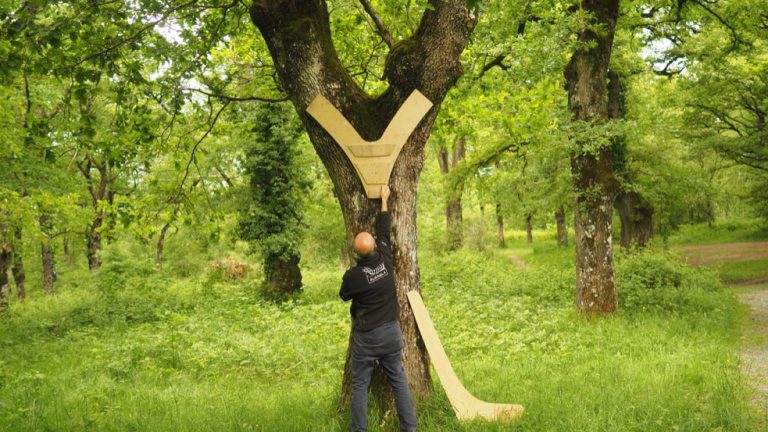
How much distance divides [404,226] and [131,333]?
9871 mm

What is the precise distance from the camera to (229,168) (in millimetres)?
20000

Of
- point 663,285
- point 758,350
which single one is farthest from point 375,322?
point 663,285

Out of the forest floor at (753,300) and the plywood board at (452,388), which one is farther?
the forest floor at (753,300)

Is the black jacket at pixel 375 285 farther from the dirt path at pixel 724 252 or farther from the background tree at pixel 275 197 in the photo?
the dirt path at pixel 724 252

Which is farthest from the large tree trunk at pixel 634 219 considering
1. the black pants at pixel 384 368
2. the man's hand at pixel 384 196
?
the black pants at pixel 384 368

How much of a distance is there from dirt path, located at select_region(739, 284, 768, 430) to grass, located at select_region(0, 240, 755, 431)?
27 centimetres

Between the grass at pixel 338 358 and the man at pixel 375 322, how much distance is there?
1.05 ft

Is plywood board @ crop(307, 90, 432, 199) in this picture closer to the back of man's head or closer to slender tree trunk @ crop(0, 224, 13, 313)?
the back of man's head

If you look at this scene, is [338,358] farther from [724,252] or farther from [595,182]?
[724,252]

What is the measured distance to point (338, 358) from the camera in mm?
9711

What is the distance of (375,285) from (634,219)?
20.3 m

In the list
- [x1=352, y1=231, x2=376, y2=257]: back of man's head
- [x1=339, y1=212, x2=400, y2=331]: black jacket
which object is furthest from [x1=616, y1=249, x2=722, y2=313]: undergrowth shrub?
[x1=352, y1=231, x2=376, y2=257]: back of man's head

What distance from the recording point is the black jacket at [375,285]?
215 inches

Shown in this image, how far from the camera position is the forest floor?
7.51 meters
